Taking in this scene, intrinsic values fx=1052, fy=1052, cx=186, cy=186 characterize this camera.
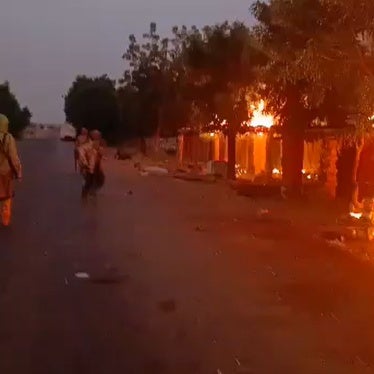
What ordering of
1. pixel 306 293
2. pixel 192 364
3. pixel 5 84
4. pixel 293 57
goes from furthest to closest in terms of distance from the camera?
pixel 5 84 < pixel 293 57 < pixel 306 293 < pixel 192 364

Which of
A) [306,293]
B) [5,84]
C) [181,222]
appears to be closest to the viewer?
[306,293]

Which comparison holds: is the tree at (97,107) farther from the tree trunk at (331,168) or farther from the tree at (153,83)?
the tree trunk at (331,168)

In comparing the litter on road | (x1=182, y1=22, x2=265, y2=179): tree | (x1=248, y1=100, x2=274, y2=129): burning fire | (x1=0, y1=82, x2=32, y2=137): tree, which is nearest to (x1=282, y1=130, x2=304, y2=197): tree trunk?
(x1=248, y1=100, x2=274, y2=129): burning fire

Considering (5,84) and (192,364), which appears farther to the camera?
(5,84)

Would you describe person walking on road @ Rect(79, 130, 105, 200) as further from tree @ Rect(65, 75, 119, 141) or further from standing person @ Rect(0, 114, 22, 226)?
tree @ Rect(65, 75, 119, 141)

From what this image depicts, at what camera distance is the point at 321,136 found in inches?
1359

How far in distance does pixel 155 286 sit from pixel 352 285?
235 centimetres

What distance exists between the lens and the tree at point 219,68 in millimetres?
36562

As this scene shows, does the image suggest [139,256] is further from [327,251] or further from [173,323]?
[173,323]

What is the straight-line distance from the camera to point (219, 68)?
3753 centimetres

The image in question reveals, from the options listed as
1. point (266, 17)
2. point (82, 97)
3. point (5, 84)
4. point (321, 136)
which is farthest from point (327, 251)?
point (5, 84)

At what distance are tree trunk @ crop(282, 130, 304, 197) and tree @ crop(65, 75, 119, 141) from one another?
278 ft

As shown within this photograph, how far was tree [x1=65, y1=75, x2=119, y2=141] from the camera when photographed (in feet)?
402

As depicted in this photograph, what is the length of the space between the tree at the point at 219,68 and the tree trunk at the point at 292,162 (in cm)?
415
